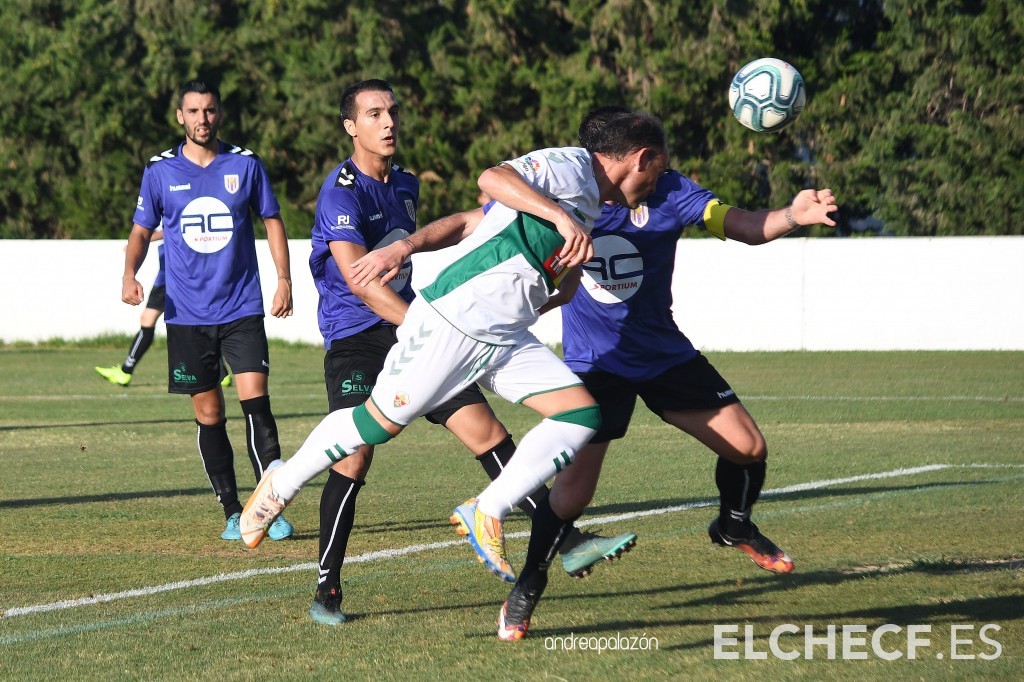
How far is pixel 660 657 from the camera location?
4.67 metres

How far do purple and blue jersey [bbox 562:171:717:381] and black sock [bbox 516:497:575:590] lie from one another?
3.01 feet

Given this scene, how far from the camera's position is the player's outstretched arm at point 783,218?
5477mm

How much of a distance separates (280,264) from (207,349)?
0.63m

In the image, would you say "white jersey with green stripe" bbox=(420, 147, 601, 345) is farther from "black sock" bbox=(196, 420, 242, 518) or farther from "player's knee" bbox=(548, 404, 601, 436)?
"black sock" bbox=(196, 420, 242, 518)

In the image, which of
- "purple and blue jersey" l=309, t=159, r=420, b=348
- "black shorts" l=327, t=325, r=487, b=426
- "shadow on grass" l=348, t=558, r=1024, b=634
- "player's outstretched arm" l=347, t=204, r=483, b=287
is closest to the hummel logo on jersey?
"purple and blue jersey" l=309, t=159, r=420, b=348

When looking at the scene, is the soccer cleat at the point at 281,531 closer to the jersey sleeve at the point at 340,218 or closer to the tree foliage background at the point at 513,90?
the jersey sleeve at the point at 340,218

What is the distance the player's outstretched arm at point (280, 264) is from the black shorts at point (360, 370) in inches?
60.5

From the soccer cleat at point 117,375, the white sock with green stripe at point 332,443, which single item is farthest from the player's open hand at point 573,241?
the soccer cleat at point 117,375

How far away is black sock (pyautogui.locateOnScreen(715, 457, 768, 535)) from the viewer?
593 cm

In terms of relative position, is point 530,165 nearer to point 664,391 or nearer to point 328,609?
point 664,391

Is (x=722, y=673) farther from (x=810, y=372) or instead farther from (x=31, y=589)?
(x=810, y=372)

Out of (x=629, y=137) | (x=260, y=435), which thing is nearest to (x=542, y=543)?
(x=629, y=137)

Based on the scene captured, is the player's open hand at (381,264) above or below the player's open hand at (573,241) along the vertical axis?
below

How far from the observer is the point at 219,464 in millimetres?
7547
